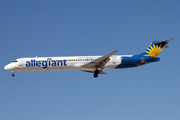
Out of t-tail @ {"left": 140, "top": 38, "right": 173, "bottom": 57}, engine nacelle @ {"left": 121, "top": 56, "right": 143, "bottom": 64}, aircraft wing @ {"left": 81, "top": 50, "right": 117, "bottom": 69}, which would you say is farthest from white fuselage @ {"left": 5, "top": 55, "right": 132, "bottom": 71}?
t-tail @ {"left": 140, "top": 38, "right": 173, "bottom": 57}

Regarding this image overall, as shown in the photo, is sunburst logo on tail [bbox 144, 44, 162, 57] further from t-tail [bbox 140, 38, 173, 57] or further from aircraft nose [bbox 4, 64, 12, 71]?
aircraft nose [bbox 4, 64, 12, 71]

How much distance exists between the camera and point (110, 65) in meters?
38.7

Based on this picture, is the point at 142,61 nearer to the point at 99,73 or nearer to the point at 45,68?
the point at 99,73

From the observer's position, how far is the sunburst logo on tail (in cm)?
4016

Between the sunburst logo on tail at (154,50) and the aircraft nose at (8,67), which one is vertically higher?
the sunburst logo on tail at (154,50)

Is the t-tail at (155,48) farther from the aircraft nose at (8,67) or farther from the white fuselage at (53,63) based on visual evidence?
the aircraft nose at (8,67)

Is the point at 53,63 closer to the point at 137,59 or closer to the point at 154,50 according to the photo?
the point at 137,59

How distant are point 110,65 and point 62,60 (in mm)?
7369

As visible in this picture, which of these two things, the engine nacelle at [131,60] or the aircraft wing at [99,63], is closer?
the aircraft wing at [99,63]

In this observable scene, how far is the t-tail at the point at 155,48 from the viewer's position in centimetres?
4012

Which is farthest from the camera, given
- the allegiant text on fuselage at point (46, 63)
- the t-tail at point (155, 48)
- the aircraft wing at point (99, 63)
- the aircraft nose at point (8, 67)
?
the t-tail at point (155, 48)

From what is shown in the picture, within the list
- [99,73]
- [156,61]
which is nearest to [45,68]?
[99,73]

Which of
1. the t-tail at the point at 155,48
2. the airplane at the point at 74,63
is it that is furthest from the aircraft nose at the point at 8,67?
the t-tail at the point at 155,48

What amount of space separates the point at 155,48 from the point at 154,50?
398mm
